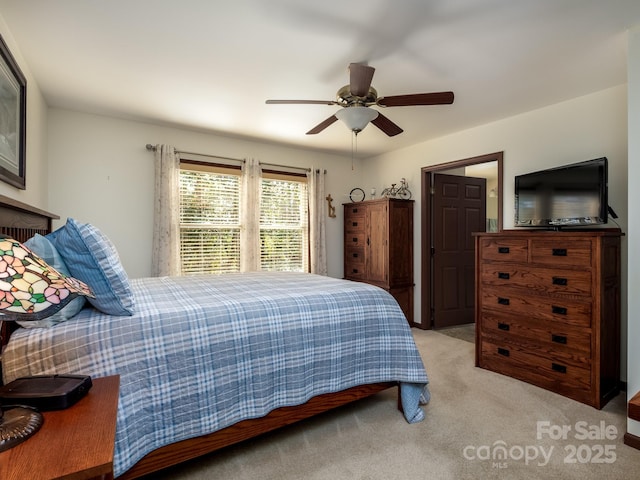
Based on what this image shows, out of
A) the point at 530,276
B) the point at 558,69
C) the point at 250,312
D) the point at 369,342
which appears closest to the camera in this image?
the point at 250,312

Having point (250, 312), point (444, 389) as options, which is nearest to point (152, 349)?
point (250, 312)

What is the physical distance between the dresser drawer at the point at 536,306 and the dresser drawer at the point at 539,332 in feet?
0.11

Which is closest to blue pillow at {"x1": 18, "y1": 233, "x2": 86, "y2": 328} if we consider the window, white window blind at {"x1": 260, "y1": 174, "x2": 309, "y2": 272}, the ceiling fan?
the ceiling fan

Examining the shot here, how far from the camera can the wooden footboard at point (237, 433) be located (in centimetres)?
144

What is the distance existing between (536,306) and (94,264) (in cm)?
306

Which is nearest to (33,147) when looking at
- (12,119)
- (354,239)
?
(12,119)

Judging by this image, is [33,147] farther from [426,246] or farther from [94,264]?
[426,246]

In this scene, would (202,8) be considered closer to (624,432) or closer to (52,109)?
(52,109)

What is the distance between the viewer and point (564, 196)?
2730 millimetres

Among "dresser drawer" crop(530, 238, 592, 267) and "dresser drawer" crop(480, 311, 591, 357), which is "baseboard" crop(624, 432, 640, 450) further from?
"dresser drawer" crop(530, 238, 592, 267)

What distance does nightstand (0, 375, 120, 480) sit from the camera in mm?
696

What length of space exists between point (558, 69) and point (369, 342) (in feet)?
8.02

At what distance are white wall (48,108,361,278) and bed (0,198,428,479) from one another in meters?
1.23

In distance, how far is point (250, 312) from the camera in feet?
5.70
